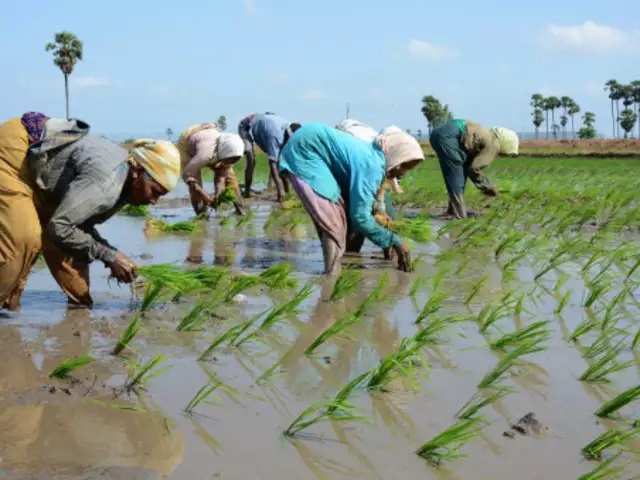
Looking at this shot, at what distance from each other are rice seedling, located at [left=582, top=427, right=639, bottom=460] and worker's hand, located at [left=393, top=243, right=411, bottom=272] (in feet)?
9.44

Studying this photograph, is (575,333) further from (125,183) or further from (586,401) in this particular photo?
(125,183)

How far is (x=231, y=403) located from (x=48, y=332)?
130 centimetres

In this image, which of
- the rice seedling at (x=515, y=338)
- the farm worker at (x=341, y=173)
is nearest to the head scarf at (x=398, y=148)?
the farm worker at (x=341, y=173)

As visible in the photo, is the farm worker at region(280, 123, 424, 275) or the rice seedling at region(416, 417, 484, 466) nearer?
the rice seedling at region(416, 417, 484, 466)

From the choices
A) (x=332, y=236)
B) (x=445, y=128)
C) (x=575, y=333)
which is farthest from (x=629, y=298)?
(x=445, y=128)

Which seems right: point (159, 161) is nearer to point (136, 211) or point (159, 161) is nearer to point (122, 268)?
point (122, 268)

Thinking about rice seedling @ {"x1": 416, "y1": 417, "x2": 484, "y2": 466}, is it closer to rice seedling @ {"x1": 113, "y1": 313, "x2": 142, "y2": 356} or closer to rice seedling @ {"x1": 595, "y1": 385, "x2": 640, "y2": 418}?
rice seedling @ {"x1": 595, "y1": 385, "x2": 640, "y2": 418}

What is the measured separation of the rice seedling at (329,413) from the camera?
2.46m

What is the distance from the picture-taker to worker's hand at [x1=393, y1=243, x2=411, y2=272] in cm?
526

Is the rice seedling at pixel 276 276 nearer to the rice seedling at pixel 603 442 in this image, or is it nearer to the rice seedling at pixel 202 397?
the rice seedling at pixel 202 397

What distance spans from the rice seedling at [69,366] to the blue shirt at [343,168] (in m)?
2.42

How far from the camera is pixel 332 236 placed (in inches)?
204

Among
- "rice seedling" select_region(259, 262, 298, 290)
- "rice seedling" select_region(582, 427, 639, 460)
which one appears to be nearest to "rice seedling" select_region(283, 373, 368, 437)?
"rice seedling" select_region(582, 427, 639, 460)

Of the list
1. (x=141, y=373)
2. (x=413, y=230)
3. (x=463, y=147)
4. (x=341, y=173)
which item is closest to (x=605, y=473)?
(x=141, y=373)
